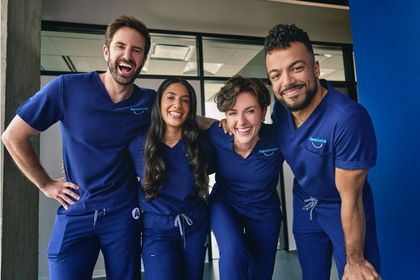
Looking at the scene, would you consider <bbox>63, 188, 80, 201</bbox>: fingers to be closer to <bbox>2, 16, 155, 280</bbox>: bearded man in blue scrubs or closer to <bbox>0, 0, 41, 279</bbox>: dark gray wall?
<bbox>2, 16, 155, 280</bbox>: bearded man in blue scrubs

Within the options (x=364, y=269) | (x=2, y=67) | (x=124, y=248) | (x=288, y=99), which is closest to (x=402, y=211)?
(x=364, y=269)

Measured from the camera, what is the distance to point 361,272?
1.30 m

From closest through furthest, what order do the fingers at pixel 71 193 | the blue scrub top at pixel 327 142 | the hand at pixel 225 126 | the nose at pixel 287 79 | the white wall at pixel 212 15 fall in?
1. the blue scrub top at pixel 327 142
2. the nose at pixel 287 79
3. the fingers at pixel 71 193
4. the hand at pixel 225 126
5. the white wall at pixel 212 15

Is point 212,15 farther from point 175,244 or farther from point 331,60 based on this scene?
point 175,244

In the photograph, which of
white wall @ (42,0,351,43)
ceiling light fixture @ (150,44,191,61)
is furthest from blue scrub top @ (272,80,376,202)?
ceiling light fixture @ (150,44,191,61)

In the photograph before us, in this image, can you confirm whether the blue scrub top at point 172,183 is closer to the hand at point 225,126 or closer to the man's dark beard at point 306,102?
the hand at point 225,126

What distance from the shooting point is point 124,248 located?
1461mm

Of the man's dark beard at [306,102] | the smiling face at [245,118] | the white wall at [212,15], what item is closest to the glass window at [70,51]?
the white wall at [212,15]

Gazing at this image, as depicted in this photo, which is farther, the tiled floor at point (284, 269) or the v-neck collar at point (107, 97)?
the tiled floor at point (284, 269)

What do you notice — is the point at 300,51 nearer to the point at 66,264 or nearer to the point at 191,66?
the point at 66,264

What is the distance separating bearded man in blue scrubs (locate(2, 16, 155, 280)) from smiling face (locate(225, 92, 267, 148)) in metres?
0.53

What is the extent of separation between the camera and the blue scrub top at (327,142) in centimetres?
127

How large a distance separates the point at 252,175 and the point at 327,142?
1.31 feet

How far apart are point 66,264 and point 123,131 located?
693mm
